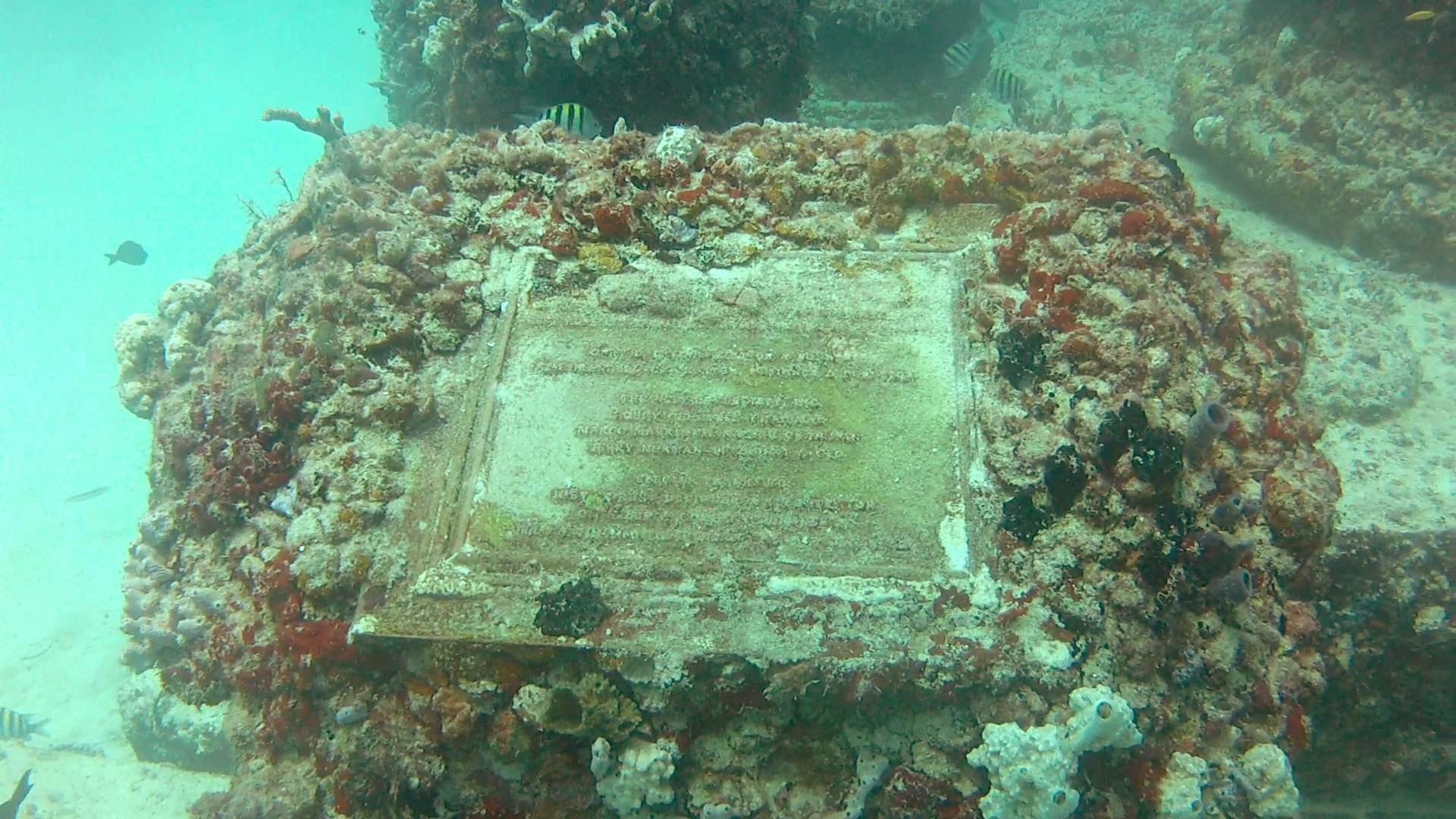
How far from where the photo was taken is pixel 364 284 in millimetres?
4414

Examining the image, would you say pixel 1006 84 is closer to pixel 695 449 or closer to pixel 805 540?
pixel 695 449

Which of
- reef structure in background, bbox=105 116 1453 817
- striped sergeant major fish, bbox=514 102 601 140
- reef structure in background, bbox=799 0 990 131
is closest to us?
reef structure in background, bbox=105 116 1453 817

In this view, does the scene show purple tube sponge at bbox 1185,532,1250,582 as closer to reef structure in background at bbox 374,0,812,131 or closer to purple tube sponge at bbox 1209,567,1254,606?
purple tube sponge at bbox 1209,567,1254,606

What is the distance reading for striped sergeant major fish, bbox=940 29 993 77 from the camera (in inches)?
400

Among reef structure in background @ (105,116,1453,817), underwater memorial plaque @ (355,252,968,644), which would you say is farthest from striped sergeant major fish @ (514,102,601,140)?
underwater memorial plaque @ (355,252,968,644)

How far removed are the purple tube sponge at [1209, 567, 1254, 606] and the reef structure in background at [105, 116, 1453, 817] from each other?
2 centimetres

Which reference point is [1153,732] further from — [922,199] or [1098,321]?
[922,199]

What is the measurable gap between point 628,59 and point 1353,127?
23.5 ft

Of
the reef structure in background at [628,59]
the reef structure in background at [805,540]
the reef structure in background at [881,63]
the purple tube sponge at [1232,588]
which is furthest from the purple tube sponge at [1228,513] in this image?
the reef structure in background at [881,63]

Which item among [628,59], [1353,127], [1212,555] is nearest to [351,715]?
[1212,555]

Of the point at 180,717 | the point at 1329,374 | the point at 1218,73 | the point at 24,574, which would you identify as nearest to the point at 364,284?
the point at 1329,374

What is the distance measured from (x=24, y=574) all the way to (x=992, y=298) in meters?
19.3

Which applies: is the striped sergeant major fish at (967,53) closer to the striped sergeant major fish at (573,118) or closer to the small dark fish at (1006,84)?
the small dark fish at (1006,84)

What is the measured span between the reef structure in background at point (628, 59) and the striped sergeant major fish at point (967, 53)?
10.5 ft
